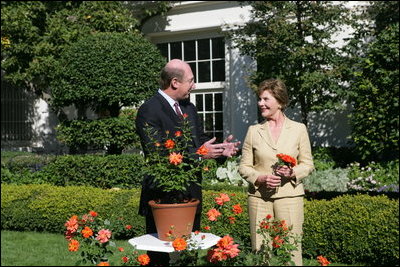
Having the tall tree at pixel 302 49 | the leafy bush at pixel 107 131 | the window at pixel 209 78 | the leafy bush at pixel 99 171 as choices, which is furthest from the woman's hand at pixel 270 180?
the window at pixel 209 78

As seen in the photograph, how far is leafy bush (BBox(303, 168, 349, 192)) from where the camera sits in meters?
9.08

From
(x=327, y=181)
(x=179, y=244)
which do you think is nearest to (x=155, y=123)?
(x=179, y=244)

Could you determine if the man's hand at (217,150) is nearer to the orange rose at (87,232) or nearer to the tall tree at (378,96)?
the orange rose at (87,232)

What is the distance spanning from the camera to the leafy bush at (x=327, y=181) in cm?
908

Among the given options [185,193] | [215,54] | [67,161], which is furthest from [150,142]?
[215,54]

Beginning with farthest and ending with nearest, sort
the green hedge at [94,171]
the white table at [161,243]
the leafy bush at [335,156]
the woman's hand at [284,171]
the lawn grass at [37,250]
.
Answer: the leafy bush at [335,156]
the green hedge at [94,171]
the lawn grass at [37,250]
the woman's hand at [284,171]
the white table at [161,243]

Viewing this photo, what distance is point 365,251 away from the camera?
5766mm

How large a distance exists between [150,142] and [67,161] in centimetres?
592

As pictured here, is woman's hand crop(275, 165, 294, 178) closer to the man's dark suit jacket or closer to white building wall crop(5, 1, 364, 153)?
the man's dark suit jacket

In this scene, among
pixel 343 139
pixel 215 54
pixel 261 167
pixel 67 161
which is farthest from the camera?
pixel 215 54

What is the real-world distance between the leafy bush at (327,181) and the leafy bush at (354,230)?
286 cm

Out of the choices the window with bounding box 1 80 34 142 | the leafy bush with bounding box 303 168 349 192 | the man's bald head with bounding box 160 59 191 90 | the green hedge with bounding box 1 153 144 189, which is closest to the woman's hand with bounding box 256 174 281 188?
the man's bald head with bounding box 160 59 191 90

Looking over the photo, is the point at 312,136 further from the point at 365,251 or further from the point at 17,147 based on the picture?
the point at 17,147

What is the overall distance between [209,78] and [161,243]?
9.99 m
